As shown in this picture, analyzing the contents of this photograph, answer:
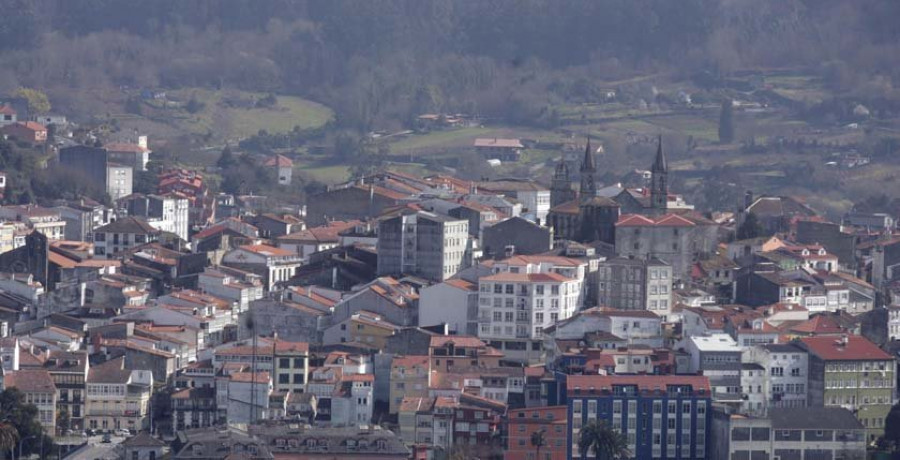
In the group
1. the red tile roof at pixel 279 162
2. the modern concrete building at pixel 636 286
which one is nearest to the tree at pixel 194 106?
the red tile roof at pixel 279 162

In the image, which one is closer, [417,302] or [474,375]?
[474,375]

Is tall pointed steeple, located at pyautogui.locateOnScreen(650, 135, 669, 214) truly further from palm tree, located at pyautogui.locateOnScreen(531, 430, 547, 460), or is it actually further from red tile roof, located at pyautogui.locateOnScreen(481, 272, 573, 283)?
palm tree, located at pyautogui.locateOnScreen(531, 430, 547, 460)

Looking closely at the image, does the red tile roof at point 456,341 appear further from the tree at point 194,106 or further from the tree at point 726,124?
the tree at point 194,106

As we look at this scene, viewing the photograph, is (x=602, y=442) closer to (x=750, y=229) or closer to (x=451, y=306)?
(x=451, y=306)

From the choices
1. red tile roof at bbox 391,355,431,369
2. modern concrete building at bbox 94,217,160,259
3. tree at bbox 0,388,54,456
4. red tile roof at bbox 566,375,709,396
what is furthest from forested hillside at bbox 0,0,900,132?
tree at bbox 0,388,54,456

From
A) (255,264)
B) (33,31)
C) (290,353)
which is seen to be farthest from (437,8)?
(290,353)

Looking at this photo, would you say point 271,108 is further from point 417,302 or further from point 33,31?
point 417,302

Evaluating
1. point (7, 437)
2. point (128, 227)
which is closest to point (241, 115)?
point (128, 227)
